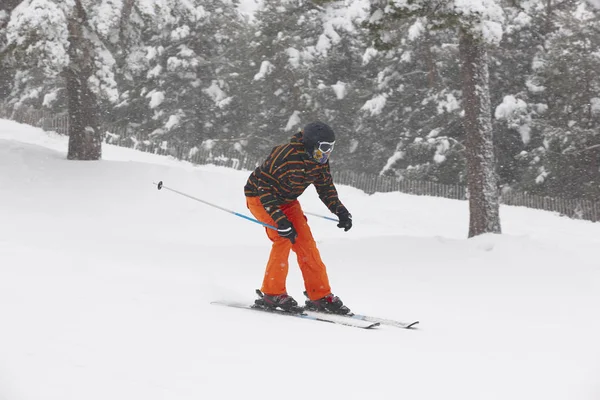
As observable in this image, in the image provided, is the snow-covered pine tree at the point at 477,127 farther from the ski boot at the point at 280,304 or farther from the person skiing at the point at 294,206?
the ski boot at the point at 280,304

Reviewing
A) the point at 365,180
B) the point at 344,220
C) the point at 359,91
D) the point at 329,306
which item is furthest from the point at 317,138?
the point at 359,91

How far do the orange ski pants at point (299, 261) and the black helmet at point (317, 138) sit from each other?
617 mm

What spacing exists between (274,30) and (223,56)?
4.87m

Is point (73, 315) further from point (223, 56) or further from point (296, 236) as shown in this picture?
point (223, 56)

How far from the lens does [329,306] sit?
6.58 meters

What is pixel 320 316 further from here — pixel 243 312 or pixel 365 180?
pixel 365 180

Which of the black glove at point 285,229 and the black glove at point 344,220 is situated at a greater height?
the black glove at point 344,220

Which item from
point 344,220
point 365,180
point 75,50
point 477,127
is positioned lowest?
point 344,220

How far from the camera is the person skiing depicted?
6.30m

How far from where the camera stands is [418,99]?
3516 centimetres

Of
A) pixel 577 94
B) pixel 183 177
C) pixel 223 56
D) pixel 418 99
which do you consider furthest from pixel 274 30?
pixel 183 177

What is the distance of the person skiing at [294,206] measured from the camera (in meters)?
6.30

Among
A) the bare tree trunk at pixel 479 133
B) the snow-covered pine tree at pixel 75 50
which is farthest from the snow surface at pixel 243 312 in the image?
the snow-covered pine tree at pixel 75 50

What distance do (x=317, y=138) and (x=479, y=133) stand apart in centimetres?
714
